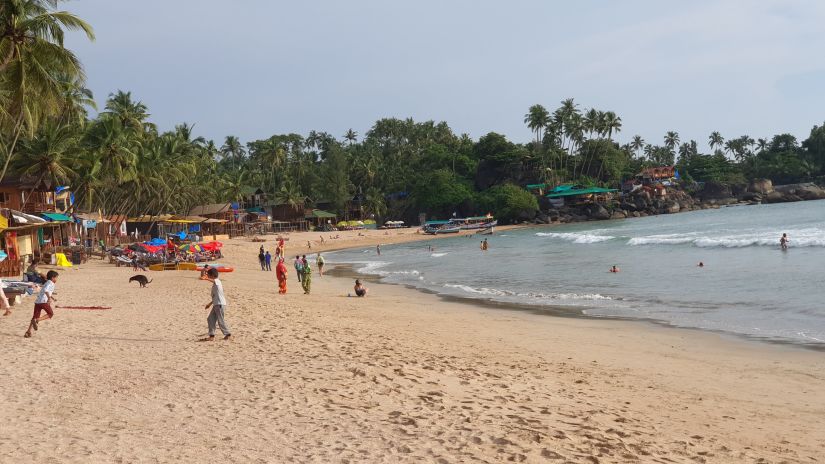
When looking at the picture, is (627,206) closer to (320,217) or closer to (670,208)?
(670,208)

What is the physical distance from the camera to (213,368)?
352 inches

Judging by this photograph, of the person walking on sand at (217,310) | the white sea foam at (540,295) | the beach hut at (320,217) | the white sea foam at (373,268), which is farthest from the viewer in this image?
the beach hut at (320,217)

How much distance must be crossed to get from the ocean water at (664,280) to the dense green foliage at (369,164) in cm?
1801

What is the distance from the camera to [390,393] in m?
7.75

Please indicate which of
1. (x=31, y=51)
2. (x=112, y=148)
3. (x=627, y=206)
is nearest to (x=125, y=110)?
(x=112, y=148)

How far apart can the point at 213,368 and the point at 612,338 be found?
8.66 metres

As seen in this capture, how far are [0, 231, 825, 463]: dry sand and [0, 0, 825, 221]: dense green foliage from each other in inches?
940

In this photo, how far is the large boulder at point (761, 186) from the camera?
10969 centimetres

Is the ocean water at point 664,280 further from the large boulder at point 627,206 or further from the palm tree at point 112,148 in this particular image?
the large boulder at point 627,206

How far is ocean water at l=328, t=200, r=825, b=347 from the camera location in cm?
1595

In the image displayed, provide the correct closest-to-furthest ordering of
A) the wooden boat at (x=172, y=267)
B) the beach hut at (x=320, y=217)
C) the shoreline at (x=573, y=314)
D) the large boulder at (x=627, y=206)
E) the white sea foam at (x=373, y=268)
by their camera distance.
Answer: the shoreline at (x=573, y=314) < the wooden boat at (x=172, y=267) < the white sea foam at (x=373, y=268) < the beach hut at (x=320, y=217) < the large boulder at (x=627, y=206)

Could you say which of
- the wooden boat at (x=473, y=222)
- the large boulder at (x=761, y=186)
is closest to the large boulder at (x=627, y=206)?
the wooden boat at (x=473, y=222)

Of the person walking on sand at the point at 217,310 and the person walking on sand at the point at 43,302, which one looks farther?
the person walking on sand at the point at 43,302

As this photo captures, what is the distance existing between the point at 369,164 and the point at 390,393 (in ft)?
310
